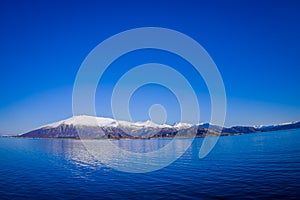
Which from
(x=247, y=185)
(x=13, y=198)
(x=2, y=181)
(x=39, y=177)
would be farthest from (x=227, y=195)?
(x=2, y=181)

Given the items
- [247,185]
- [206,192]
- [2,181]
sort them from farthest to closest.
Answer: [2,181] < [247,185] < [206,192]

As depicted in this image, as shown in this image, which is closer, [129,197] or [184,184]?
[129,197]

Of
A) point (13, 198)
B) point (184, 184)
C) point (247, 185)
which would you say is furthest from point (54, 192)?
point (247, 185)

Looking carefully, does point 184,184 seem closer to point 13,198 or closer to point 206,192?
point 206,192

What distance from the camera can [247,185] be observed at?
28.1 metres

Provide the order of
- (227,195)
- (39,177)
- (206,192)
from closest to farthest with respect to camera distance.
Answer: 1. (227,195)
2. (206,192)
3. (39,177)

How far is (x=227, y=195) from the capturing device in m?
24.4

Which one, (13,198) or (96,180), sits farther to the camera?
(96,180)

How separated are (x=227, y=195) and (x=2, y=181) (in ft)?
115

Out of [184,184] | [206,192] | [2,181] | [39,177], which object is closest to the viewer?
[206,192]

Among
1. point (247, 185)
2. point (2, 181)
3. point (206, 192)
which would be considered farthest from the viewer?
point (2, 181)

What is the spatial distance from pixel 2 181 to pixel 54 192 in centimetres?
1349

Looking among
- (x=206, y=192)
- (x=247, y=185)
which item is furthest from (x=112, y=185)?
(x=247, y=185)

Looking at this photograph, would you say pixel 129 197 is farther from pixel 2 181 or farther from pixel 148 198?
pixel 2 181
